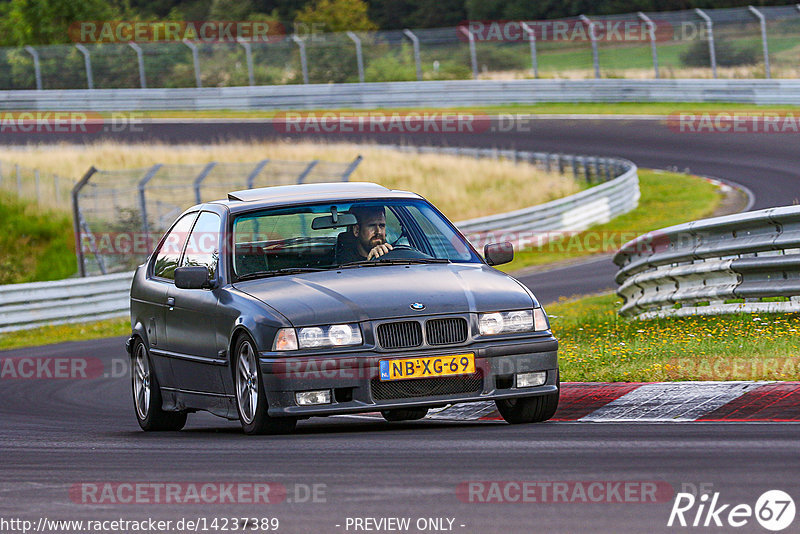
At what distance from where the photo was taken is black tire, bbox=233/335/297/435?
7949mm

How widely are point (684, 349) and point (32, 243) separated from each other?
24.0 metres

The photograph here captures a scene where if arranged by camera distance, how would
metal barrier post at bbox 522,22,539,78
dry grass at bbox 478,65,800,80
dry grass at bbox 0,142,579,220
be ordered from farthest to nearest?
metal barrier post at bbox 522,22,539,78 → dry grass at bbox 478,65,800,80 → dry grass at bbox 0,142,579,220

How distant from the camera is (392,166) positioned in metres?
34.8

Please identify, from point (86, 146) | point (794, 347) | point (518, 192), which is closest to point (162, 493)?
point (794, 347)

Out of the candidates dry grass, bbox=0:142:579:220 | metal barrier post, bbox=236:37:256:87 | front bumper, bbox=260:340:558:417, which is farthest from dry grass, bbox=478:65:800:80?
front bumper, bbox=260:340:558:417

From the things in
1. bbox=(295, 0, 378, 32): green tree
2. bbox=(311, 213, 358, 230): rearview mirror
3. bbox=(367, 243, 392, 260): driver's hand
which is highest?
bbox=(295, 0, 378, 32): green tree

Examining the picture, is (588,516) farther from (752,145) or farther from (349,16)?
(349,16)

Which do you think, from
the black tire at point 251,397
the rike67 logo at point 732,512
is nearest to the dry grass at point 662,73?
the black tire at point 251,397

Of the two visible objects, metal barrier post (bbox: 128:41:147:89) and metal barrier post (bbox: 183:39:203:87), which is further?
metal barrier post (bbox: 183:39:203:87)

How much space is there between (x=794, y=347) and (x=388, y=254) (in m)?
2.83

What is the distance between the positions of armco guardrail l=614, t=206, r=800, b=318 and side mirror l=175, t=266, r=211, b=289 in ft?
15.8

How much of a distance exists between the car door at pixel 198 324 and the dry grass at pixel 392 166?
2027 cm

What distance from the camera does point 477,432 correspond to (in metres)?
7.68

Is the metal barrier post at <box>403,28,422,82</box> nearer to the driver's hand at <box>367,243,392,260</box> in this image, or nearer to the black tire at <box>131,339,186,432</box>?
the black tire at <box>131,339,186,432</box>
